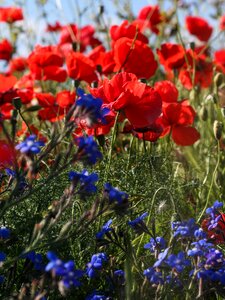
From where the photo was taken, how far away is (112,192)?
1.20m

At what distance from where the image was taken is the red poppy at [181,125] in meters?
2.28

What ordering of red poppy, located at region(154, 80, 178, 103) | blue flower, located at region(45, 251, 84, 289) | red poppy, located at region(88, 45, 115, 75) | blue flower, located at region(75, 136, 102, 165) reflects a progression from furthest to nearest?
red poppy, located at region(88, 45, 115, 75), red poppy, located at region(154, 80, 178, 103), blue flower, located at region(75, 136, 102, 165), blue flower, located at region(45, 251, 84, 289)

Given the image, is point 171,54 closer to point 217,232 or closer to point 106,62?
point 106,62

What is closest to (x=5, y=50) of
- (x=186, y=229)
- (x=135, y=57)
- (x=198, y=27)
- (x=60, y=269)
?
(x=198, y=27)

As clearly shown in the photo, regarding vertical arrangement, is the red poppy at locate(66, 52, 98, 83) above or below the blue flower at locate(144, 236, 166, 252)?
above

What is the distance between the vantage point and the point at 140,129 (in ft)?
6.46

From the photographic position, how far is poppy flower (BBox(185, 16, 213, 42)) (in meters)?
3.82

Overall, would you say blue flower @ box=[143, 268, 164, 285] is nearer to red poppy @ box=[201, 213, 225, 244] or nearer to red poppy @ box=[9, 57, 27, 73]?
red poppy @ box=[201, 213, 225, 244]

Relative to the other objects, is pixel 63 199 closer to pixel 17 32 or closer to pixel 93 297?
pixel 93 297

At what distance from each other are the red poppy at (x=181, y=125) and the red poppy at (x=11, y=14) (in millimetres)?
1769

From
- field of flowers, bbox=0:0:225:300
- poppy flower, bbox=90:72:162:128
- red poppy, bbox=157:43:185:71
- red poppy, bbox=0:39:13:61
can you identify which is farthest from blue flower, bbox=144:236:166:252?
red poppy, bbox=0:39:13:61

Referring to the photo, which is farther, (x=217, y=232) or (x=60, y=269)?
(x=217, y=232)

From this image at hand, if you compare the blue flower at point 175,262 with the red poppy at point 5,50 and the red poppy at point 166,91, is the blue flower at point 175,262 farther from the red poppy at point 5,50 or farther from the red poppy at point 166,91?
the red poppy at point 5,50

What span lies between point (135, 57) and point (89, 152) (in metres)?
1.25
